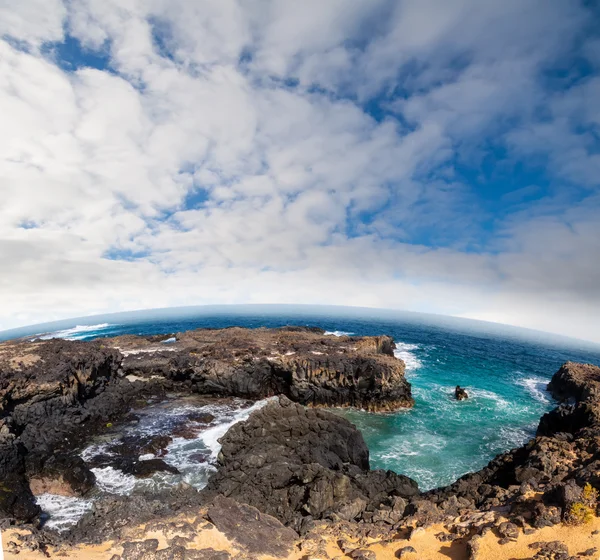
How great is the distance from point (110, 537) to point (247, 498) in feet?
24.3

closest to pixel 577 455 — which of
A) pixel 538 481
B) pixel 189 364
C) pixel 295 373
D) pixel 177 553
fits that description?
pixel 538 481

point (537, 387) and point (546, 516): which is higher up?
point (546, 516)

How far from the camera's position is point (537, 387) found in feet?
158

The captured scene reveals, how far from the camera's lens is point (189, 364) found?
3834 cm

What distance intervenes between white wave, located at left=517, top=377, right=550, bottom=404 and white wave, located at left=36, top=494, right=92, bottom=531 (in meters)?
47.6

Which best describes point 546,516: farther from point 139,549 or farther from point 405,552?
point 139,549

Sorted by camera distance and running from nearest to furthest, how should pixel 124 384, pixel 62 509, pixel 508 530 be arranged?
pixel 508 530 → pixel 62 509 → pixel 124 384

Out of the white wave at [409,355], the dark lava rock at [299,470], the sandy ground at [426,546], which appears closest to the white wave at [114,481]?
the dark lava rock at [299,470]

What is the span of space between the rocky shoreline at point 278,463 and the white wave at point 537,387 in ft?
6.48

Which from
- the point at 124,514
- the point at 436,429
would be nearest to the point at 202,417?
the point at 124,514

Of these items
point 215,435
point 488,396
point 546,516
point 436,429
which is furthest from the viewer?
point 488,396

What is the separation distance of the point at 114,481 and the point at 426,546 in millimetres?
18435

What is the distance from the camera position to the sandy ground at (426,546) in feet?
29.1

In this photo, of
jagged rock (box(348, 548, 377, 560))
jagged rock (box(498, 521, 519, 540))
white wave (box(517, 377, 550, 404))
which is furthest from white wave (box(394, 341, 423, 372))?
jagged rock (box(348, 548, 377, 560))
